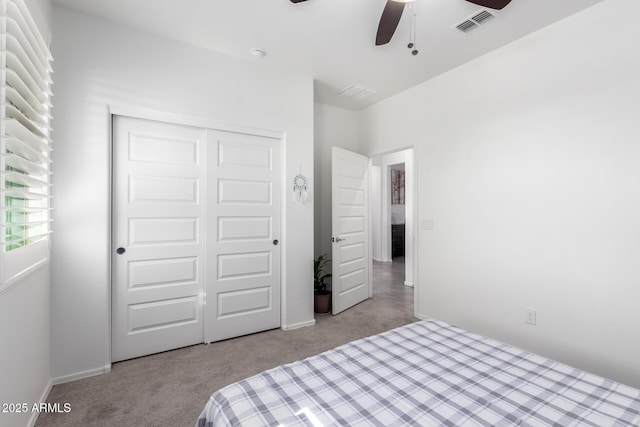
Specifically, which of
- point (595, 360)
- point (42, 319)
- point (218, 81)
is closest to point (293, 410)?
point (42, 319)

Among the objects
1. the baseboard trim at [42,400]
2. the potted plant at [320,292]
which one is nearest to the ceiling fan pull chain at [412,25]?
the potted plant at [320,292]

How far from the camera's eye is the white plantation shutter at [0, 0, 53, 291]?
49.6 inches

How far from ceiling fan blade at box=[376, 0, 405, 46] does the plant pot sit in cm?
275

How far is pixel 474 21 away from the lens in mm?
2344

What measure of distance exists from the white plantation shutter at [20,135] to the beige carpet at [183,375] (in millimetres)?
967

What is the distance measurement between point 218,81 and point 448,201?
2611 mm

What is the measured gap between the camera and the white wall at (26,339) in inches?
53.8

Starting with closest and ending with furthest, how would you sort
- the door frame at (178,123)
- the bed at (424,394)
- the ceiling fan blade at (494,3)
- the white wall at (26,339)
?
the bed at (424,394)
the white wall at (26,339)
the ceiling fan blade at (494,3)
the door frame at (178,123)

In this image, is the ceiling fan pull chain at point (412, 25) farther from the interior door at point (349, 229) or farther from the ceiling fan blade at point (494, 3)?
the interior door at point (349, 229)

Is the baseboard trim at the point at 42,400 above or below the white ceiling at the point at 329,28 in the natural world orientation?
below

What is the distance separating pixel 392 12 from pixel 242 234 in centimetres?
223

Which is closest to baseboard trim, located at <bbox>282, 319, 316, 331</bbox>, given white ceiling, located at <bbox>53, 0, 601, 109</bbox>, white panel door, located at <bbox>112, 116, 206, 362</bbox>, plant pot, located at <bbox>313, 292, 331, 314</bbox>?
plant pot, located at <bbox>313, 292, 331, 314</bbox>

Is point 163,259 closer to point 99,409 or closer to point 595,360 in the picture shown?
point 99,409

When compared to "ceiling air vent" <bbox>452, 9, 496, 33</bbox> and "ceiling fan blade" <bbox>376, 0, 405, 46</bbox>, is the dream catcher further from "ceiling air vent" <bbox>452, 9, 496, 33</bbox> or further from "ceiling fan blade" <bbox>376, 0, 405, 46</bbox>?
"ceiling air vent" <bbox>452, 9, 496, 33</bbox>
